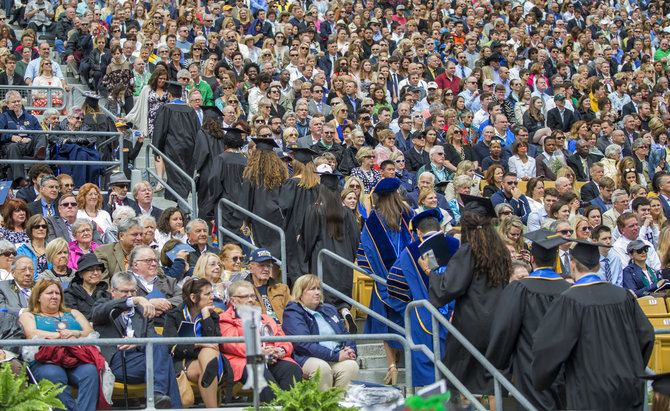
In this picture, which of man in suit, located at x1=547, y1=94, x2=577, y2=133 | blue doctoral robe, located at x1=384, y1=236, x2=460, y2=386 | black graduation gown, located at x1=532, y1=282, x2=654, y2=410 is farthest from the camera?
man in suit, located at x1=547, y1=94, x2=577, y2=133

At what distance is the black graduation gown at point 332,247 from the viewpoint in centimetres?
1062

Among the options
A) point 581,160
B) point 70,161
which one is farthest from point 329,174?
point 581,160

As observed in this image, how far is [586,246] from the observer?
682cm

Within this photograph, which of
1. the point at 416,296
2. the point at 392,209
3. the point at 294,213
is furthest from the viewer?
the point at 294,213

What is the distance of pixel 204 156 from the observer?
13.1m

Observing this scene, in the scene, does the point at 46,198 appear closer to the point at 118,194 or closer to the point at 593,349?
the point at 118,194

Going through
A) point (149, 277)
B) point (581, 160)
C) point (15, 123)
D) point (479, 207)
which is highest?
point (479, 207)

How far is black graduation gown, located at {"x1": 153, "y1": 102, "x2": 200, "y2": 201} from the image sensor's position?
13758mm

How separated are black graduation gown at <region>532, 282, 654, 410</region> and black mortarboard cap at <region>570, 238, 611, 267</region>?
0.74 ft

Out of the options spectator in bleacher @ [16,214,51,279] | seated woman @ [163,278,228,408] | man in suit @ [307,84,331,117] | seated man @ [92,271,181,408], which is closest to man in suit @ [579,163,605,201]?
man in suit @ [307,84,331,117]

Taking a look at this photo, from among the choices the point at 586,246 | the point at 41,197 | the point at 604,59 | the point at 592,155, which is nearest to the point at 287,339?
the point at 586,246

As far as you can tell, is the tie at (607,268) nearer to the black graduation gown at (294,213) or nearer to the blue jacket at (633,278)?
the blue jacket at (633,278)

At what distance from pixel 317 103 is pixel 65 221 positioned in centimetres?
644

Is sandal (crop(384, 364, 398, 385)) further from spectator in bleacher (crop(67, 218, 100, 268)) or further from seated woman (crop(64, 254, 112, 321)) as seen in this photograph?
spectator in bleacher (crop(67, 218, 100, 268))
